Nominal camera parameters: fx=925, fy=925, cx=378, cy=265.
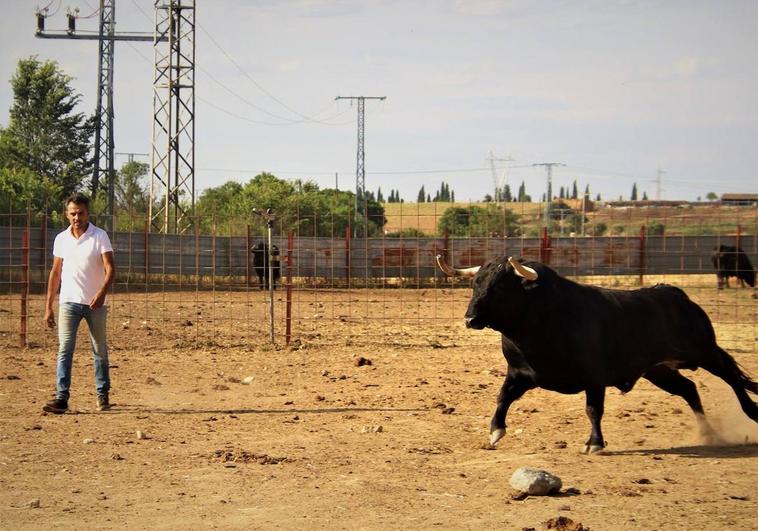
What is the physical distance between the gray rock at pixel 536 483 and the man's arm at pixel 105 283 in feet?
15.6

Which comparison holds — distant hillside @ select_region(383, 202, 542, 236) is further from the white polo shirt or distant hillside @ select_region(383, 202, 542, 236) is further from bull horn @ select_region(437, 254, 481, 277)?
the white polo shirt

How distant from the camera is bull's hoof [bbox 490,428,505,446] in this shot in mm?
8133

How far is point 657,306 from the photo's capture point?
890 centimetres

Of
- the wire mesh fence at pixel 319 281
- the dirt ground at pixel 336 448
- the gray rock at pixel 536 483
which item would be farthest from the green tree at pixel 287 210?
the gray rock at pixel 536 483

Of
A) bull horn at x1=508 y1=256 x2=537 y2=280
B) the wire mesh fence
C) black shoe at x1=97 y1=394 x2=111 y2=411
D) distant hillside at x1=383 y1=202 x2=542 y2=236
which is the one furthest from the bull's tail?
distant hillside at x1=383 y1=202 x2=542 y2=236

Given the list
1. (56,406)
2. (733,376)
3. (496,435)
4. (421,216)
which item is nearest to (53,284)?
(56,406)

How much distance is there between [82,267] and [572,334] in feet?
15.9

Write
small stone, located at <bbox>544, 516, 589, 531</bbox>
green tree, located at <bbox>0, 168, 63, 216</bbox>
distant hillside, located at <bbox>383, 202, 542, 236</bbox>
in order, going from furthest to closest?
green tree, located at <bbox>0, 168, 63, 216</bbox>, distant hillside, located at <bbox>383, 202, 542, 236</bbox>, small stone, located at <bbox>544, 516, 589, 531</bbox>

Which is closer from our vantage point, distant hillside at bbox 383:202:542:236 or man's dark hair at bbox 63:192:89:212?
man's dark hair at bbox 63:192:89:212

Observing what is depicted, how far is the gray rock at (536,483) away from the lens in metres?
6.30

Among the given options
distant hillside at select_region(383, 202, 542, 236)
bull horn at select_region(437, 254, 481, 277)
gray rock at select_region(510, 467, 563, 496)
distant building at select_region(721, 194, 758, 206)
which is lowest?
gray rock at select_region(510, 467, 563, 496)

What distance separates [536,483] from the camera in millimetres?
6309

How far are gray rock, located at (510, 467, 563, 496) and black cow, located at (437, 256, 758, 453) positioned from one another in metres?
1.61

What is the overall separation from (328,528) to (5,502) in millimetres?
2222
